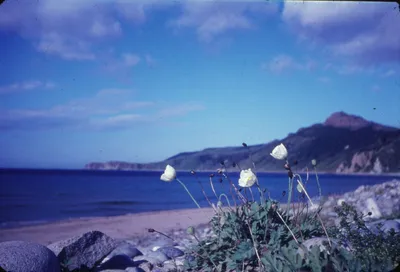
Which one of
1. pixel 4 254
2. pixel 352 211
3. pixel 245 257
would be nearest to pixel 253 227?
pixel 245 257

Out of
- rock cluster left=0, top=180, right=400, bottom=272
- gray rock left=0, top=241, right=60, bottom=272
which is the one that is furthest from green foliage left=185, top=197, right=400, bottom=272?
gray rock left=0, top=241, right=60, bottom=272

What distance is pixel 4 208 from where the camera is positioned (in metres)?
17.0

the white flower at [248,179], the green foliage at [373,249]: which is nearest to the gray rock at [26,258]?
the white flower at [248,179]

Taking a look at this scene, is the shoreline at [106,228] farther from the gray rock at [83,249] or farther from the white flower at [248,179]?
the white flower at [248,179]

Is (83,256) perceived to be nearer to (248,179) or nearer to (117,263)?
(117,263)

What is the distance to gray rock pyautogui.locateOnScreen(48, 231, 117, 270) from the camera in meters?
3.88

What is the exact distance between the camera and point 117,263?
14.9 feet

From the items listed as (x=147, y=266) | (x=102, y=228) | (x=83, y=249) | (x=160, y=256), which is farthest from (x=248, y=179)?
(x=102, y=228)

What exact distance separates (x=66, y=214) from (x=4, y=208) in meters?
4.00

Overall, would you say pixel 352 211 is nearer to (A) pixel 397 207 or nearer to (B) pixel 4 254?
(B) pixel 4 254

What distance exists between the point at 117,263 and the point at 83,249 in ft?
2.22

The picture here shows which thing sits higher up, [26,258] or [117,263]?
[26,258]

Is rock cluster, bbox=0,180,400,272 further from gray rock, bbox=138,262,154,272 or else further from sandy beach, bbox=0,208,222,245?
sandy beach, bbox=0,208,222,245

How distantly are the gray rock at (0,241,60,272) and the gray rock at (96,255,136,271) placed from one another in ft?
3.05
